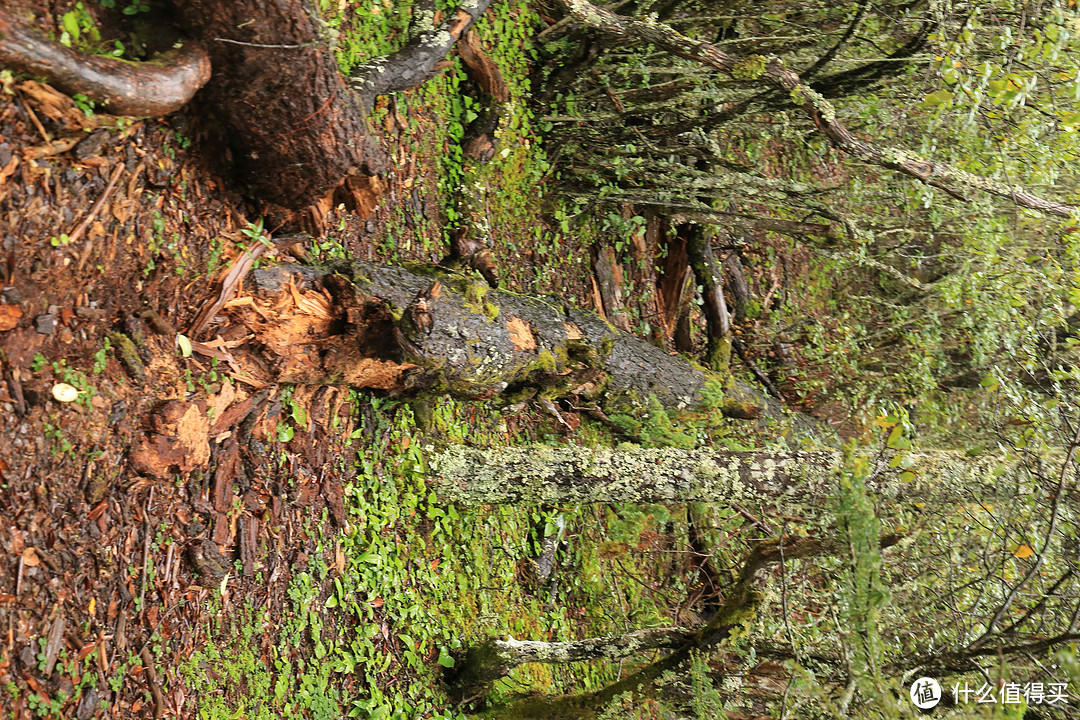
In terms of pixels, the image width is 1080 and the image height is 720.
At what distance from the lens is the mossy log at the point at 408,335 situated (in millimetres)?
3082

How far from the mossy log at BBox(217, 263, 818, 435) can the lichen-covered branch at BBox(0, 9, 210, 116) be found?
79cm

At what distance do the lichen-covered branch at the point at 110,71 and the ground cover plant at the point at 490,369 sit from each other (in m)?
→ 0.01

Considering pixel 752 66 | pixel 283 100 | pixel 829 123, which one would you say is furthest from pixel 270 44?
pixel 829 123

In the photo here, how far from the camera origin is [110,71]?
7.53ft

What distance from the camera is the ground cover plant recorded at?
97.6 inches

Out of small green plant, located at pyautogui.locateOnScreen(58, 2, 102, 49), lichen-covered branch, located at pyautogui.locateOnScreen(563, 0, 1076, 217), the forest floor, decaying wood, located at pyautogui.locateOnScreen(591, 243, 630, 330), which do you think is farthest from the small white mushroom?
decaying wood, located at pyautogui.locateOnScreen(591, 243, 630, 330)

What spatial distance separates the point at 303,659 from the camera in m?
3.39

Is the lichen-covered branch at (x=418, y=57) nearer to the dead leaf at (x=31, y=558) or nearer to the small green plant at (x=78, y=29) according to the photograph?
the small green plant at (x=78, y=29)

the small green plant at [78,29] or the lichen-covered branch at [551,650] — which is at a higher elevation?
the small green plant at [78,29]

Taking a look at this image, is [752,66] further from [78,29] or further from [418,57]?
[78,29]

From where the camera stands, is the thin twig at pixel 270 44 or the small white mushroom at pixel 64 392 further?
the thin twig at pixel 270 44

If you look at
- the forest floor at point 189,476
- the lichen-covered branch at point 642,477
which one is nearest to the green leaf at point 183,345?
the forest floor at point 189,476

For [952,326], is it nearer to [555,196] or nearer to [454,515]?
[555,196]

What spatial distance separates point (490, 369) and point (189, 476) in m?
1.50
